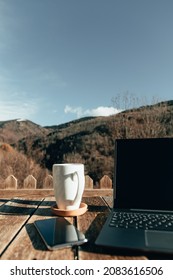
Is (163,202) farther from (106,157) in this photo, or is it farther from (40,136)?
(40,136)

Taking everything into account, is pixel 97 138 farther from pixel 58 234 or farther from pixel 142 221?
pixel 58 234

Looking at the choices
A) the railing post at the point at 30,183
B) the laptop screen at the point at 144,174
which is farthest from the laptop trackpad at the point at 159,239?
the railing post at the point at 30,183

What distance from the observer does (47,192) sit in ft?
5.28

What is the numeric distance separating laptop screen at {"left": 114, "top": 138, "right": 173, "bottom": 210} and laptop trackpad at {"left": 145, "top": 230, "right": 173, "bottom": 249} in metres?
0.26

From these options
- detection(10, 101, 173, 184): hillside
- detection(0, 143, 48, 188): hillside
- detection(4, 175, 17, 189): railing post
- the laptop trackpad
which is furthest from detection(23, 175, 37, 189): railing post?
detection(10, 101, 173, 184): hillside

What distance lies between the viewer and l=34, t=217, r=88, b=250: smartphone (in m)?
0.60

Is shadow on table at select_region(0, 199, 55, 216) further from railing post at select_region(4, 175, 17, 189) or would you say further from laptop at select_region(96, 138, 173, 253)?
railing post at select_region(4, 175, 17, 189)

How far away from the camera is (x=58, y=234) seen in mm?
650

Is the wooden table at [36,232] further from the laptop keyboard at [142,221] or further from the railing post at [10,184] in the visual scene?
the railing post at [10,184]

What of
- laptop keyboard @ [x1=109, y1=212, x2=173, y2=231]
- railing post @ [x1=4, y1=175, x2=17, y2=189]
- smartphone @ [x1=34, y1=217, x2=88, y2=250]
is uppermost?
laptop keyboard @ [x1=109, y1=212, x2=173, y2=231]

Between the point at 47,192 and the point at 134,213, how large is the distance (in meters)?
0.86

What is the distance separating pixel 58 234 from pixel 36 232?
0.10 m

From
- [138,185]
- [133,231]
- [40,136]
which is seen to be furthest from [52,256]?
[40,136]

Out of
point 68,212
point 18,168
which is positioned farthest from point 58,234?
point 18,168
